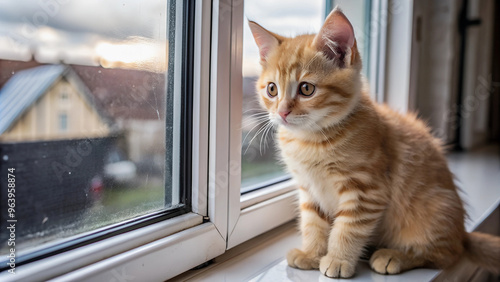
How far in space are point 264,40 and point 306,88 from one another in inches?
7.3

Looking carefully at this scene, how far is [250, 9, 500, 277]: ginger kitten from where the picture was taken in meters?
0.89

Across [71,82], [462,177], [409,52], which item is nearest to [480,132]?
[462,177]

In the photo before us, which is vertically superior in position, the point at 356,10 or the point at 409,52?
the point at 356,10

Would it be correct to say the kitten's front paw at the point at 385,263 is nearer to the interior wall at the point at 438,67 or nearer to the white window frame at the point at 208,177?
the white window frame at the point at 208,177

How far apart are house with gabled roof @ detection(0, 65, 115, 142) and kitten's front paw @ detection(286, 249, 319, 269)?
491 millimetres

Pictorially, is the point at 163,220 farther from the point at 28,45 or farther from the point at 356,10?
the point at 356,10

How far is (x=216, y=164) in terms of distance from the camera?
2.98 feet

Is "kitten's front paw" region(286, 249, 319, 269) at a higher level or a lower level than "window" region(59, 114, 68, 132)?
lower

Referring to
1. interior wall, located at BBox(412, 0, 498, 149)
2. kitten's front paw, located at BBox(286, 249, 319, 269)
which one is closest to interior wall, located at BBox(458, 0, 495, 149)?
interior wall, located at BBox(412, 0, 498, 149)

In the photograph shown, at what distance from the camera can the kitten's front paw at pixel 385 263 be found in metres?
0.91

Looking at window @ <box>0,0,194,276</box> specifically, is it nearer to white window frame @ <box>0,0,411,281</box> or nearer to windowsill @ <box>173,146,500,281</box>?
white window frame @ <box>0,0,411,281</box>

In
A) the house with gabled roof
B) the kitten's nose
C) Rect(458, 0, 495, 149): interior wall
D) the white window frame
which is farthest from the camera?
Rect(458, 0, 495, 149): interior wall

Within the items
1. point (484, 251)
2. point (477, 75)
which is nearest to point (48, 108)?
point (484, 251)

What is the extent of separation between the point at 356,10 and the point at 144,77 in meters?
1.09
